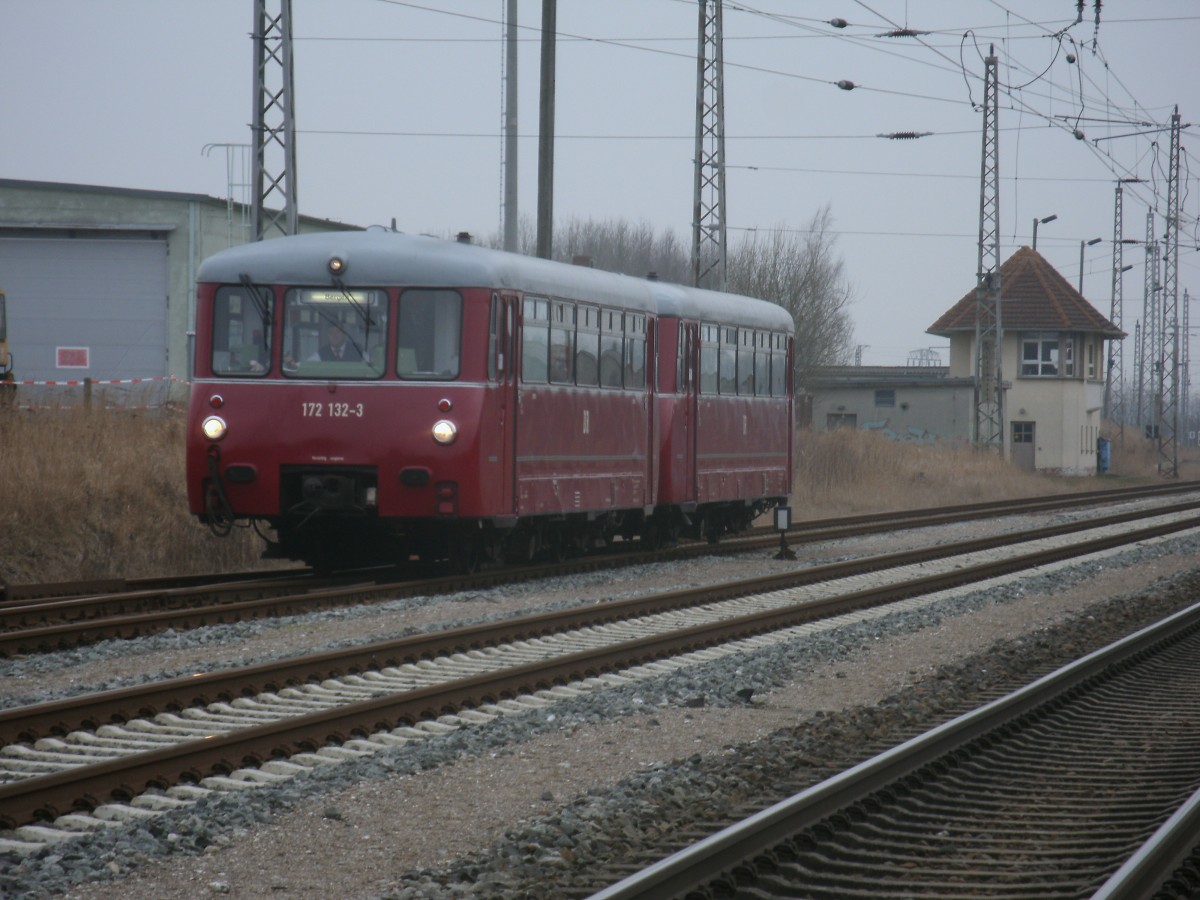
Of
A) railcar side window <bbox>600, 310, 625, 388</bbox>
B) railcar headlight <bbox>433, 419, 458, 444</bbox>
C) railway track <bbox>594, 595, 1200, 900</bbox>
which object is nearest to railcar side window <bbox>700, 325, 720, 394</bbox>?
railcar side window <bbox>600, 310, 625, 388</bbox>

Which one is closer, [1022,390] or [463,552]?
[463,552]

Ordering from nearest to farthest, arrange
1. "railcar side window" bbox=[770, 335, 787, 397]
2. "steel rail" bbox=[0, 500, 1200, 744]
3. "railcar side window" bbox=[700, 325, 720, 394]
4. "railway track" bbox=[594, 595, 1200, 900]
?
"railway track" bbox=[594, 595, 1200, 900]
"steel rail" bbox=[0, 500, 1200, 744]
"railcar side window" bbox=[700, 325, 720, 394]
"railcar side window" bbox=[770, 335, 787, 397]

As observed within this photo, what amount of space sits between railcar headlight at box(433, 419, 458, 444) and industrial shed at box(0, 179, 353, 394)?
2386 cm

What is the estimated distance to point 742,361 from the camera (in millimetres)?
21547

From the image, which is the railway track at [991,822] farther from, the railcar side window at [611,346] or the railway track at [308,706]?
the railcar side window at [611,346]

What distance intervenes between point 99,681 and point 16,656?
3.36ft

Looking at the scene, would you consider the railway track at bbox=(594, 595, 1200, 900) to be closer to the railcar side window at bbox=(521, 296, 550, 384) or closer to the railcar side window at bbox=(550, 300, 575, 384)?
the railcar side window at bbox=(521, 296, 550, 384)

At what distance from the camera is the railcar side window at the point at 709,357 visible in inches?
792

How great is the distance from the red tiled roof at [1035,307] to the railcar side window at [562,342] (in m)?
46.8

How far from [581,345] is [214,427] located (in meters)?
4.10

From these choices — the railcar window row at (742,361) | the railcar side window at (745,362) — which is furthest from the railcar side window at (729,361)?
the railcar side window at (745,362)

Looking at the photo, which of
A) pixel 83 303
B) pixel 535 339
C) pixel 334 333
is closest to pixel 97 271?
pixel 83 303

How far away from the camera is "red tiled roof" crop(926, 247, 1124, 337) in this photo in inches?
2447

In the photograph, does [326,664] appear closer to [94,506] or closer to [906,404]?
[94,506]
